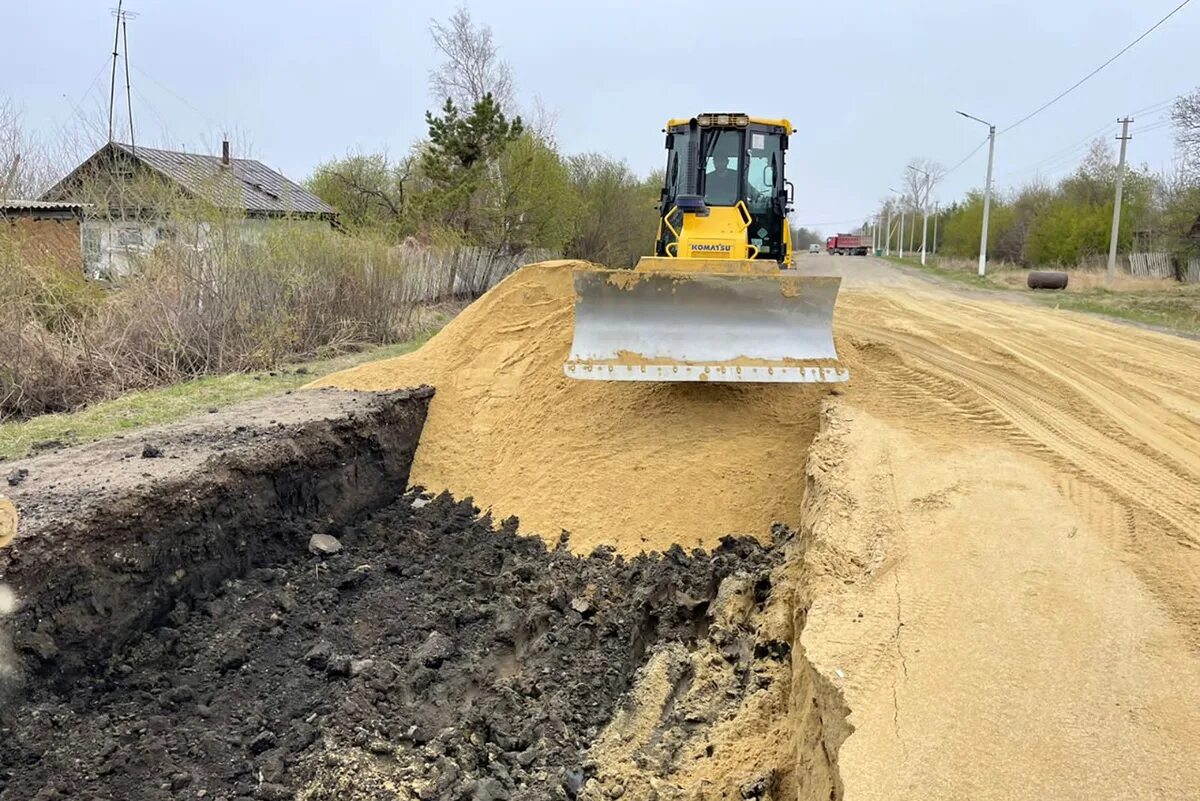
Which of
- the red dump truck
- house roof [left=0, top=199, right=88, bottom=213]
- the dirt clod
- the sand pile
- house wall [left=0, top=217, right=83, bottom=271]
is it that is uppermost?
the red dump truck

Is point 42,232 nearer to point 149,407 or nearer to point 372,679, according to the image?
point 149,407

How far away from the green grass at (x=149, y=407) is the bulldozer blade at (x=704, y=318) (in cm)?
354

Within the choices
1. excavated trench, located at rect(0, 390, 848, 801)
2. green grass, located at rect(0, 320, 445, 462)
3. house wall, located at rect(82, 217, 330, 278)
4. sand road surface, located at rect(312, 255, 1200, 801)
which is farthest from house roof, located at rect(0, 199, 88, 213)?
excavated trench, located at rect(0, 390, 848, 801)

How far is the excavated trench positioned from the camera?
3.59m

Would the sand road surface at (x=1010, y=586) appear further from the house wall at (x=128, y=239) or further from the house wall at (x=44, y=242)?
the house wall at (x=44, y=242)

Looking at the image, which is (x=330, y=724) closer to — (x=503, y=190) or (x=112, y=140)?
(x=112, y=140)

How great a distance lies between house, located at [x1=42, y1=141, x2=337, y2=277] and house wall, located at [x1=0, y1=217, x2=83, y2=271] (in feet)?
0.94

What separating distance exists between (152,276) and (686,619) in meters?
8.43

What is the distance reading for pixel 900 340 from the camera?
8.77 metres

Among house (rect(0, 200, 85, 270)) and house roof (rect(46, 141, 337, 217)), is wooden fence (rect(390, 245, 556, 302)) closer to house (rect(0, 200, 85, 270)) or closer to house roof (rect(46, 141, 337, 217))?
house roof (rect(46, 141, 337, 217))

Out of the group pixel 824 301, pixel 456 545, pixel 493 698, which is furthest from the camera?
pixel 824 301

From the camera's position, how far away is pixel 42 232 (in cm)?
1005

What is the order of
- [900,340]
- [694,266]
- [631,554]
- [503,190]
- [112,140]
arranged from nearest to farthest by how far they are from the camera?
1. [631,554]
2. [694,266]
3. [900,340]
4. [112,140]
5. [503,190]

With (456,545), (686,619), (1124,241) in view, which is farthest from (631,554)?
(1124,241)
